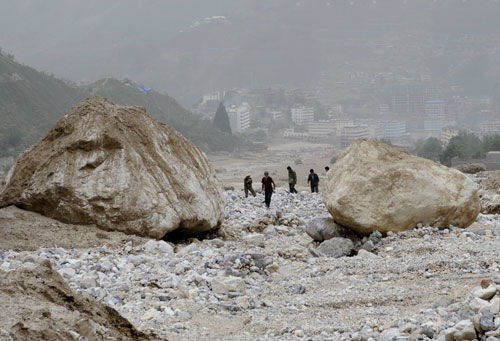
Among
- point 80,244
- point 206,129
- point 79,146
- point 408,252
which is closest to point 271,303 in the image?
point 408,252

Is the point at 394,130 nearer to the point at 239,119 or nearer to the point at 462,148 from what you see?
the point at 239,119

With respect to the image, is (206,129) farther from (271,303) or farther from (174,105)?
(271,303)

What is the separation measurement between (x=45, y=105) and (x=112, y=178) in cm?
6612

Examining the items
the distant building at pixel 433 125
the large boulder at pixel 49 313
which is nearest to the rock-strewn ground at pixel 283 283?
the large boulder at pixel 49 313

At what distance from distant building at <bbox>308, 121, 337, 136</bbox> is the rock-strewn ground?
110 meters

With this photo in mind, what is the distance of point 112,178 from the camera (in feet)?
42.4

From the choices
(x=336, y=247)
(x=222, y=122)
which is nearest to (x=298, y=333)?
(x=336, y=247)

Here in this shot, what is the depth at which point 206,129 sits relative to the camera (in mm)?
94812

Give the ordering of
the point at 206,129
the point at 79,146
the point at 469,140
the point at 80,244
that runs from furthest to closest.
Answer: the point at 206,129 < the point at 469,140 < the point at 79,146 < the point at 80,244

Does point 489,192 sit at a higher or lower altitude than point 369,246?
lower

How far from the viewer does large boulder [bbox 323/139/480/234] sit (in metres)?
12.6

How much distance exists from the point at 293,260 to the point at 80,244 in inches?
132

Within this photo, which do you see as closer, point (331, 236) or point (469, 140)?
point (331, 236)

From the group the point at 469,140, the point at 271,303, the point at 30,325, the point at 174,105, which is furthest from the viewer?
the point at 174,105
